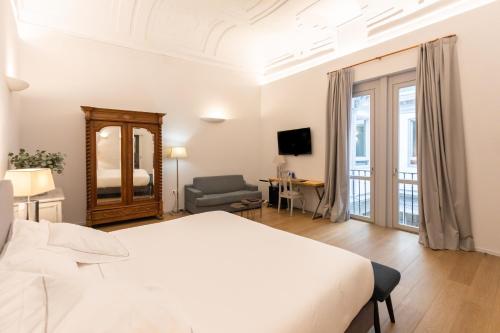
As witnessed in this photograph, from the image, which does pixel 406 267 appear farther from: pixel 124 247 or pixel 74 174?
pixel 74 174

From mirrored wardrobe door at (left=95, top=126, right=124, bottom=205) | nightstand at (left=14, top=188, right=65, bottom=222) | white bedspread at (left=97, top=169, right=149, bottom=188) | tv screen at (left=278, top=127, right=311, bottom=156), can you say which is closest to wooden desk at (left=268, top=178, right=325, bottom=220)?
tv screen at (left=278, top=127, right=311, bottom=156)

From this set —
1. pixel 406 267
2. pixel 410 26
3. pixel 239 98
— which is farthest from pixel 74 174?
pixel 410 26

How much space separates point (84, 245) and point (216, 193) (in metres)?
3.70

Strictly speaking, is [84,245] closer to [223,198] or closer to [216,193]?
[223,198]

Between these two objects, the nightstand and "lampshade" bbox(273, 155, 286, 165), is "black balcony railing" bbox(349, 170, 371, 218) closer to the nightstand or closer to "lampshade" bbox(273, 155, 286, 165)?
"lampshade" bbox(273, 155, 286, 165)

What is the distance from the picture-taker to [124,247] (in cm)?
172

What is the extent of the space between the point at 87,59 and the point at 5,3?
1.45 meters

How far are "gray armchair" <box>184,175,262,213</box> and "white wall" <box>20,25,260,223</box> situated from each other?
0.29m

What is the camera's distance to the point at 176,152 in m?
4.71

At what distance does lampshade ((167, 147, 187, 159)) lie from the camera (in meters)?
4.70

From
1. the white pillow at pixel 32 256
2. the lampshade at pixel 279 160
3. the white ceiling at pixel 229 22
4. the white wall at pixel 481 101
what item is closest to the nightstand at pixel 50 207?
the white pillow at pixel 32 256

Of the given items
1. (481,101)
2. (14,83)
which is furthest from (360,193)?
(14,83)

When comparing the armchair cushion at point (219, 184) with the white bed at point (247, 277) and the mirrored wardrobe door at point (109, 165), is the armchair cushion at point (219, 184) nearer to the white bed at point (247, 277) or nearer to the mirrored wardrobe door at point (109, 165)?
the mirrored wardrobe door at point (109, 165)

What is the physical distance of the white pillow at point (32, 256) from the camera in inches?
41.3
